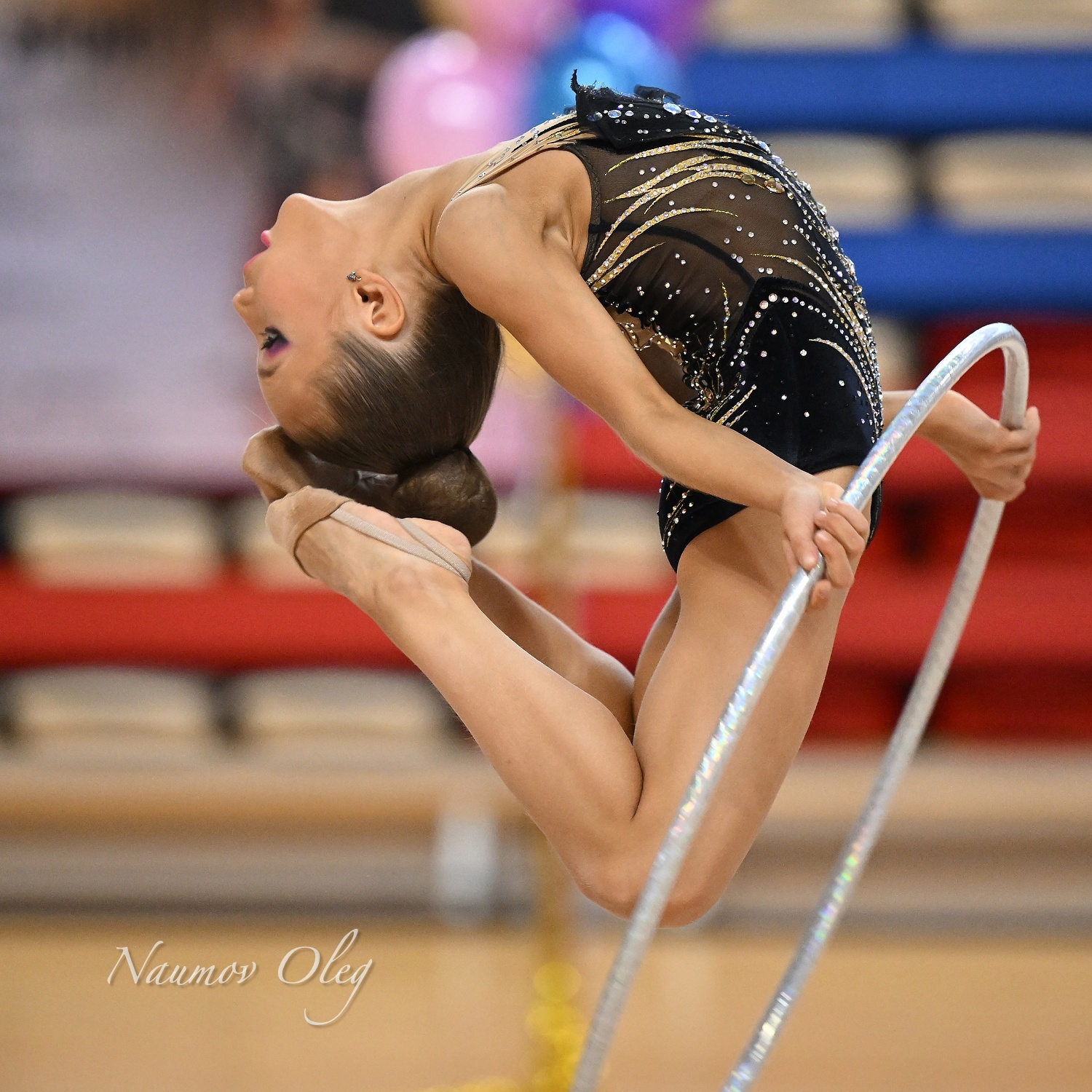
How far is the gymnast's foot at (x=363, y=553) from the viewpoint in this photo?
1.24 metres

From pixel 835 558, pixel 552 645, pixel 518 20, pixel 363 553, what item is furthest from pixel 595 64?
pixel 835 558

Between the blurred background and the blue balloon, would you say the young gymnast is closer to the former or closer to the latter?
the blue balloon

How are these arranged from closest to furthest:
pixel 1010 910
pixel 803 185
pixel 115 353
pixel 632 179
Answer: pixel 632 179 → pixel 803 185 → pixel 1010 910 → pixel 115 353

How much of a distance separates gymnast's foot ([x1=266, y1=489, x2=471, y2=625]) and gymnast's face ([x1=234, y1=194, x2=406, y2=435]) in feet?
0.29

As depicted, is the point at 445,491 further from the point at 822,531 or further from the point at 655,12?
the point at 655,12

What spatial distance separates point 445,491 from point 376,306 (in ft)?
0.64

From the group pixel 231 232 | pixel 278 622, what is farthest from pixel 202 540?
pixel 231 232

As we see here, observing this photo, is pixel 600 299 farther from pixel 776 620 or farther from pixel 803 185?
pixel 776 620

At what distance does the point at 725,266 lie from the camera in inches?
49.5

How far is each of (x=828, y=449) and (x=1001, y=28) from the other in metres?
2.60

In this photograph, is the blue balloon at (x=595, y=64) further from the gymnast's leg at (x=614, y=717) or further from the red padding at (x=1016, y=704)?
the red padding at (x=1016, y=704)

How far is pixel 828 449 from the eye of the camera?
128cm

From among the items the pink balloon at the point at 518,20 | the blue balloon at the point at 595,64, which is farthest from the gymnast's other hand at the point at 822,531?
the pink balloon at the point at 518,20

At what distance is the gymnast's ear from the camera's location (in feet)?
4.17
